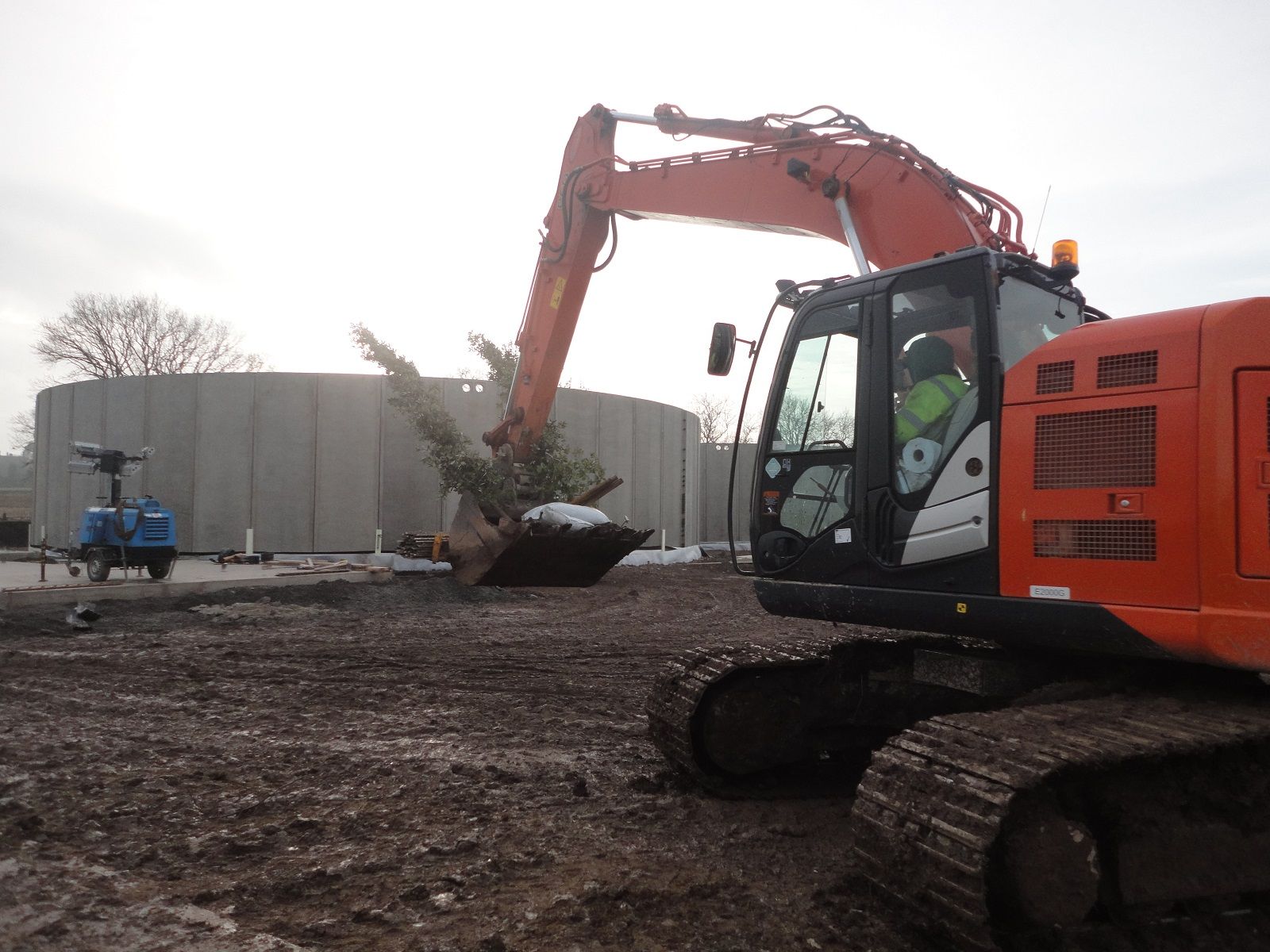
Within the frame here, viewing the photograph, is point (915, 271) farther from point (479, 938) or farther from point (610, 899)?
point (479, 938)

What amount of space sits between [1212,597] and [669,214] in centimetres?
531

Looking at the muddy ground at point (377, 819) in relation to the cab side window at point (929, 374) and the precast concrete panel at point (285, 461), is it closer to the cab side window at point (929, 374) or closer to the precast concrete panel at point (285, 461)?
the cab side window at point (929, 374)

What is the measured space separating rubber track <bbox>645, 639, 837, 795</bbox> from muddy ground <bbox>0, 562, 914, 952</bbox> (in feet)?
0.48

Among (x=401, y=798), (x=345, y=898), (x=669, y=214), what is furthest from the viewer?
(x=669, y=214)

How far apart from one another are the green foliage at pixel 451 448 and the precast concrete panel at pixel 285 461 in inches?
54.9

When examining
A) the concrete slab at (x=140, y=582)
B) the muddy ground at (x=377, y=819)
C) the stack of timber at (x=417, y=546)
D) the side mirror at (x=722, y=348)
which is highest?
the side mirror at (x=722, y=348)

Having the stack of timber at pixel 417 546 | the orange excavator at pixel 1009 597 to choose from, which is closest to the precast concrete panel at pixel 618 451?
the stack of timber at pixel 417 546

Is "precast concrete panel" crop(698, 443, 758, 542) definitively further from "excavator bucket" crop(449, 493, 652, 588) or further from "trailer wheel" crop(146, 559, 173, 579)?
"trailer wheel" crop(146, 559, 173, 579)

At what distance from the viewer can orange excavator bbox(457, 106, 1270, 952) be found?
8.64 ft

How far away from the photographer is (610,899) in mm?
2990

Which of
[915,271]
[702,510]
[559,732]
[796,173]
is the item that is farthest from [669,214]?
[702,510]

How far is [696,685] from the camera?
4.12 meters

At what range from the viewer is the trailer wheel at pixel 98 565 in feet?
35.3

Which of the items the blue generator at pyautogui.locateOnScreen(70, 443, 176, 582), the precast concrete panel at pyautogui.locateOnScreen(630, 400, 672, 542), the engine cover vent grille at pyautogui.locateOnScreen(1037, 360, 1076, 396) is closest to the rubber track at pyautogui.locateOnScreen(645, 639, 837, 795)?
the engine cover vent grille at pyautogui.locateOnScreen(1037, 360, 1076, 396)
